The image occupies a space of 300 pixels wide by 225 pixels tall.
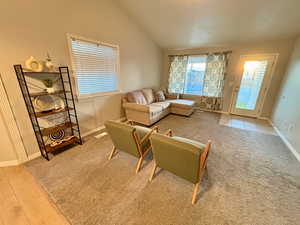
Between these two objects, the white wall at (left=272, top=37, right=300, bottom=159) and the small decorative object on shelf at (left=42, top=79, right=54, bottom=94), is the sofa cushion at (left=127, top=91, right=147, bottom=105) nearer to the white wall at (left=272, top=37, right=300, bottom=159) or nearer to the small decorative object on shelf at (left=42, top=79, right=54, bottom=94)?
the small decorative object on shelf at (left=42, top=79, right=54, bottom=94)

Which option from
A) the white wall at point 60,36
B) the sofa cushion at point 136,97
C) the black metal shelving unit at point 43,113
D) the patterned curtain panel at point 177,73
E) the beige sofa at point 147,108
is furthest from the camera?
the patterned curtain panel at point 177,73

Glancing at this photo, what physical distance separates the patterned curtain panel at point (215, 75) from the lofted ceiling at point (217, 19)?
533mm

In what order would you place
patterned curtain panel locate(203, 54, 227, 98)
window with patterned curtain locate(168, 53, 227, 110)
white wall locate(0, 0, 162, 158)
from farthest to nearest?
window with patterned curtain locate(168, 53, 227, 110) < patterned curtain panel locate(203, 54, 227, 98) < white wall locate(0, 0, 162, 158)

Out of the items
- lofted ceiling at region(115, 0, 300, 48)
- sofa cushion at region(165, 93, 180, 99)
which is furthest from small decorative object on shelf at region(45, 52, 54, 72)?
sofa cushion at region(165, 93, 180, 99)

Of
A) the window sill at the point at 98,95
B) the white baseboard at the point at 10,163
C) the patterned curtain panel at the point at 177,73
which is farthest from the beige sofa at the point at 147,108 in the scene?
the white baseboard at the point at 10,163

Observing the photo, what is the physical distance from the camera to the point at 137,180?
1.82 meters

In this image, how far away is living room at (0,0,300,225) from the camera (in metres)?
1.50

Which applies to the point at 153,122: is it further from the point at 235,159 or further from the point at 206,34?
the point at 206,34

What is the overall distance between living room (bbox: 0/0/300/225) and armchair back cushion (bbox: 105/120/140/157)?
0.29 feet

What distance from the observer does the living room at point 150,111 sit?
150 centimetres

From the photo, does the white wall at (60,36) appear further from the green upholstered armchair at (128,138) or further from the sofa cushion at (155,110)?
the green upholstered armchair at (128,138)

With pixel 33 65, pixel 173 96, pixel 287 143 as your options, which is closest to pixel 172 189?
pixel 33 65

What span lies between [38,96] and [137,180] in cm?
222

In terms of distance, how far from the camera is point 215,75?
4742mm
